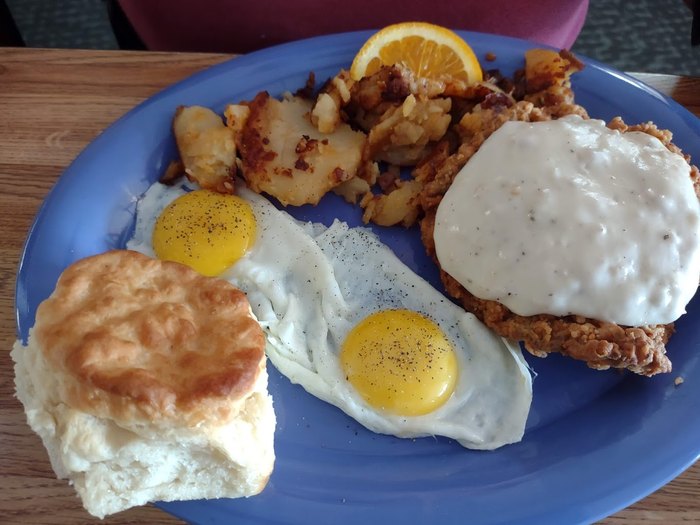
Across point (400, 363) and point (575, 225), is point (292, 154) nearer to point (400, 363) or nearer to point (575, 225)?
point (400, 363)

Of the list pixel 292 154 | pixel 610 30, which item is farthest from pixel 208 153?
pixel 610 30

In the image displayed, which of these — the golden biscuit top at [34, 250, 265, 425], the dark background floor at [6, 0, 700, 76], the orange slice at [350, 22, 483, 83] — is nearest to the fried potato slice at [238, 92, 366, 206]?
the orange slice at [350, 22, 483, 83]

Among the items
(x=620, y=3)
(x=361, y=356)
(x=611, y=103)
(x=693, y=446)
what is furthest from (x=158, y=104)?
(x=620, y=3)

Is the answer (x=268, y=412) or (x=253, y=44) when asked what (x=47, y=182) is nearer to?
(x=253, y=44)

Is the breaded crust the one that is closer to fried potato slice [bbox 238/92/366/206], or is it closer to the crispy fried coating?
the crispy fried coating

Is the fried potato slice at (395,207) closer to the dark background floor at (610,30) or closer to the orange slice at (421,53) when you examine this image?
the orange slice at (421,53)

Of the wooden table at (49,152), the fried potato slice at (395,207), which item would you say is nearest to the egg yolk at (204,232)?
the fried potato slice at (395,207)
